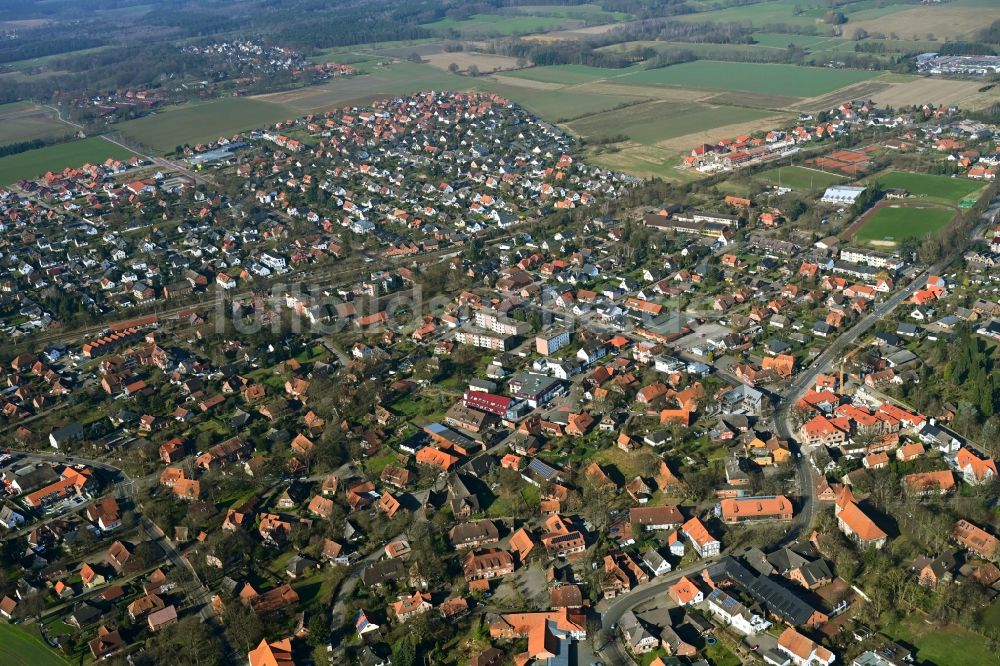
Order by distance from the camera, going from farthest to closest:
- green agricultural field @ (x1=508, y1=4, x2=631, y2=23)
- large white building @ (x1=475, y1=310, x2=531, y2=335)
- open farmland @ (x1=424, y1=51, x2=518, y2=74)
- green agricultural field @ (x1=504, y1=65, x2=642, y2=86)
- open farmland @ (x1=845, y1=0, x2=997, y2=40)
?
green agricultural field @ (x1=508, y1=4, x2=631, y2=23) < open farmland @ (x1=424, y1=51, x2=518, y2=74) < open farmland @ (x1=845, y1=0, x2=997, y2=40) < green agricultural field @ (x1=504, y1=65, x2=642, y2=86) < large white building @ (x1=475, y1=310, x2=531, y2=335)

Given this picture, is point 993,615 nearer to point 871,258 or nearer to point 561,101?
point 871,258

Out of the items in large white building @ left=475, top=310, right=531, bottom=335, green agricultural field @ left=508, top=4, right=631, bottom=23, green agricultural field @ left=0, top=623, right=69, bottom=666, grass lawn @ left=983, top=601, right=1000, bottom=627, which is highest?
green agricultural field @ left=508, top=4, right=631, bottom=23

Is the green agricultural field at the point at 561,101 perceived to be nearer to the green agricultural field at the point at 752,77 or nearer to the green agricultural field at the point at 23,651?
the green agricultural field at the point at 752,77

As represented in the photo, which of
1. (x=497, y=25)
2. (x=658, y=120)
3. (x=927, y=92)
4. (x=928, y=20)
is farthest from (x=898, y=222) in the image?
(x=497, y=25)

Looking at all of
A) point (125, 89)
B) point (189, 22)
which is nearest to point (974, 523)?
point (125, 89)

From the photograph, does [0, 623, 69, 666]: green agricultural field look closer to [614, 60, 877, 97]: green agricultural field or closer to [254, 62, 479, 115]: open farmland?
[254, 62, 479, 115]: open farmland

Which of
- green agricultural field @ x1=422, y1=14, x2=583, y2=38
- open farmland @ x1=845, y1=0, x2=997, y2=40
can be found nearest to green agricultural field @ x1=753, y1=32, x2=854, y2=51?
open farmland @ x1=845, y1=0, x2=997, y2=40

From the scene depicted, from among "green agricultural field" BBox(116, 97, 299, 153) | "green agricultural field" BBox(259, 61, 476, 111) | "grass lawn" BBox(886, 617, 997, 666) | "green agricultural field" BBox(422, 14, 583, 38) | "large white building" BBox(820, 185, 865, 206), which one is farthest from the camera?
"green agricultural field" BBox(422, 14, 583, 38)
